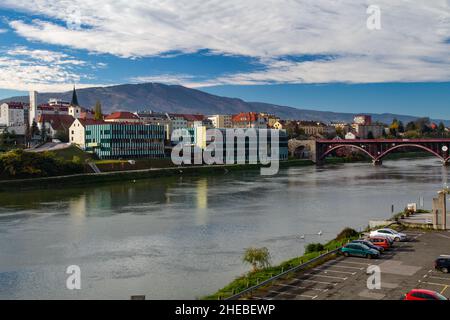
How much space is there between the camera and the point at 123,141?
74.5 m

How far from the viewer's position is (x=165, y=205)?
3953cm

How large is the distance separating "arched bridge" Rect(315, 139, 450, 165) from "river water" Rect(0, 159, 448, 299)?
28.2 m

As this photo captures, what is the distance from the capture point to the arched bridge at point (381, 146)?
79875mm

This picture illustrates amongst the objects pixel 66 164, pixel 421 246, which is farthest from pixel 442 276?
pixel 66 164

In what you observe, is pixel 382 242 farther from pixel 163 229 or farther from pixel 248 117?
pixel 248 117

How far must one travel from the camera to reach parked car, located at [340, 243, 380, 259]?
59.7 feet

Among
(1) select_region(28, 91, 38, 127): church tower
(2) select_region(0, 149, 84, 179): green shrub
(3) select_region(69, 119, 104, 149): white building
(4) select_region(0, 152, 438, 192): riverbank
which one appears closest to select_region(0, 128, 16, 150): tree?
(3) select_region(69, 119, 104, 149): white building

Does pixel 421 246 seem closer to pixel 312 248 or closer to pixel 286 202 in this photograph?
pixel 312 248

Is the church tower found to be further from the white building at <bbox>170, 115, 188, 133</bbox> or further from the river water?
the river water

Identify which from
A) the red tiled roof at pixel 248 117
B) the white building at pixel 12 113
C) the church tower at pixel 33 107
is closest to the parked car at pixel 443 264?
the church tower at pixel 33 107

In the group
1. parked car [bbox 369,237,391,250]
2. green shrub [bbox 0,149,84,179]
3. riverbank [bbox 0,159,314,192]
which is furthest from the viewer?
green shrub [bbox 0,149,84,179]

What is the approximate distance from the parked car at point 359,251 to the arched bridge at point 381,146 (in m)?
65.8
